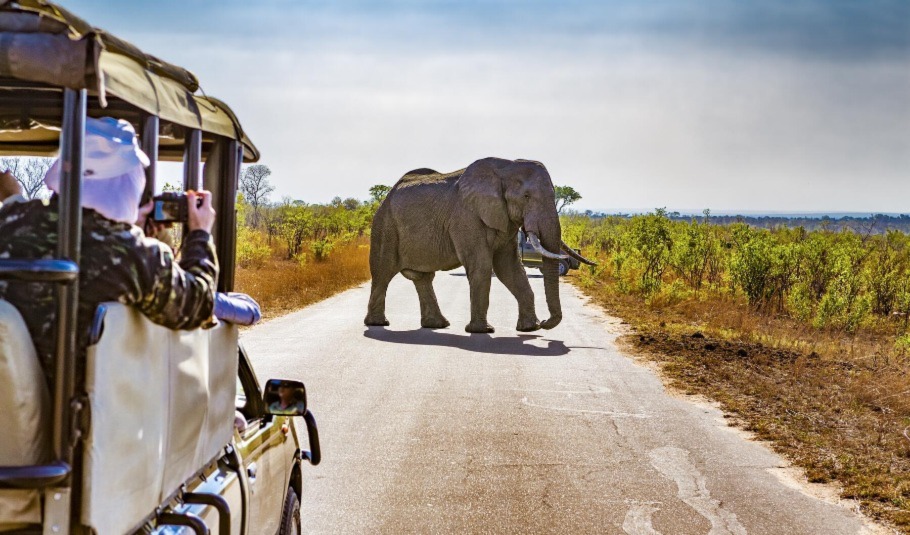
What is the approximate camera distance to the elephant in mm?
17219

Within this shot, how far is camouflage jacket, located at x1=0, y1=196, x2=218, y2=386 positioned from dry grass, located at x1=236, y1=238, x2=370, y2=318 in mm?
15422

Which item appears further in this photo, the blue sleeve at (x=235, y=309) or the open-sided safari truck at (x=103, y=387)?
the blue sleeve at (x=235, y=309)

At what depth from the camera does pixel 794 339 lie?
16.7 m

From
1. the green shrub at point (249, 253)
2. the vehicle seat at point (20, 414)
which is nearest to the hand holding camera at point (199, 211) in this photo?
the vehicle seat at point (20, 414)

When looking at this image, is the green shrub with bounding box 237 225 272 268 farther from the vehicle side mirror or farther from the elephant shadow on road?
the vehicle side mirror

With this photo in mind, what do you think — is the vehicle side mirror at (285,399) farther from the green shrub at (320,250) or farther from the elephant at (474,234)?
the green shrub at (320,250)

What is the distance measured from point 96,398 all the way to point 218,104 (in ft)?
5.75

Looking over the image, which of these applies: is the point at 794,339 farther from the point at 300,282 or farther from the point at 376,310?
the point at 300,282

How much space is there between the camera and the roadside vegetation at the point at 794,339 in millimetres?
8984

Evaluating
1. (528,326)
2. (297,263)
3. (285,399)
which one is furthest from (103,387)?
(297,263)

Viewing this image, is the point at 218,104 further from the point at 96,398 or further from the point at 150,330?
the point at 96,398

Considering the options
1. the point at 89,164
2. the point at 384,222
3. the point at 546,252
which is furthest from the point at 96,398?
the point at 384,222

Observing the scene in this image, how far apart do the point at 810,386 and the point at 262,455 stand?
352 inches

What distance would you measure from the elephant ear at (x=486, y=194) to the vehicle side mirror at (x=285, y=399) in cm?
1370
